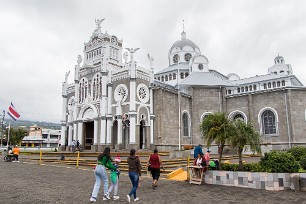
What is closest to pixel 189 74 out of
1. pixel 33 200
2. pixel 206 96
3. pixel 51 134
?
pixel 206 96

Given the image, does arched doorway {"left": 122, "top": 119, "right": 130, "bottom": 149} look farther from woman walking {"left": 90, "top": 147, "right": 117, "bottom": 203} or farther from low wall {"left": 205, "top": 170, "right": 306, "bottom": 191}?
woman walking {"left": 90, "top": 147, "right": 117, "bottom": 203}

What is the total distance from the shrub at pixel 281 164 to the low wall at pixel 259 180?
24cm

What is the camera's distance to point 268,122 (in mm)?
35344

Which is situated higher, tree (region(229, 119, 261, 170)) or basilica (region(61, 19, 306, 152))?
basilica (region(61, 19, 306, 152))

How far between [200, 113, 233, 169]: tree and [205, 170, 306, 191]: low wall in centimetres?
101

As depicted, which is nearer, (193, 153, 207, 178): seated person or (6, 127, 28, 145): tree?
(193, 153, 207, 178): seated person

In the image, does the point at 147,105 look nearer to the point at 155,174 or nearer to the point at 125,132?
the point at 125,132

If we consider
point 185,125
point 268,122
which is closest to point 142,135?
point 185,125

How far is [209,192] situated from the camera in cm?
1034

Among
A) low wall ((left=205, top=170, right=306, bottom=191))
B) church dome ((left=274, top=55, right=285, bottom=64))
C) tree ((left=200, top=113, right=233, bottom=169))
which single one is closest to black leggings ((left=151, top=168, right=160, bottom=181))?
low wall ((left=205, top=170, right=306, bottom=191))

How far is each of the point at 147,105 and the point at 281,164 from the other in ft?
77.5

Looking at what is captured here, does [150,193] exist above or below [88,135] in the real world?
below

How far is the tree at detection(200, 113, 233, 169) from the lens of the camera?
503 inches

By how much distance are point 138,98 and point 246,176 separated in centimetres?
2248
